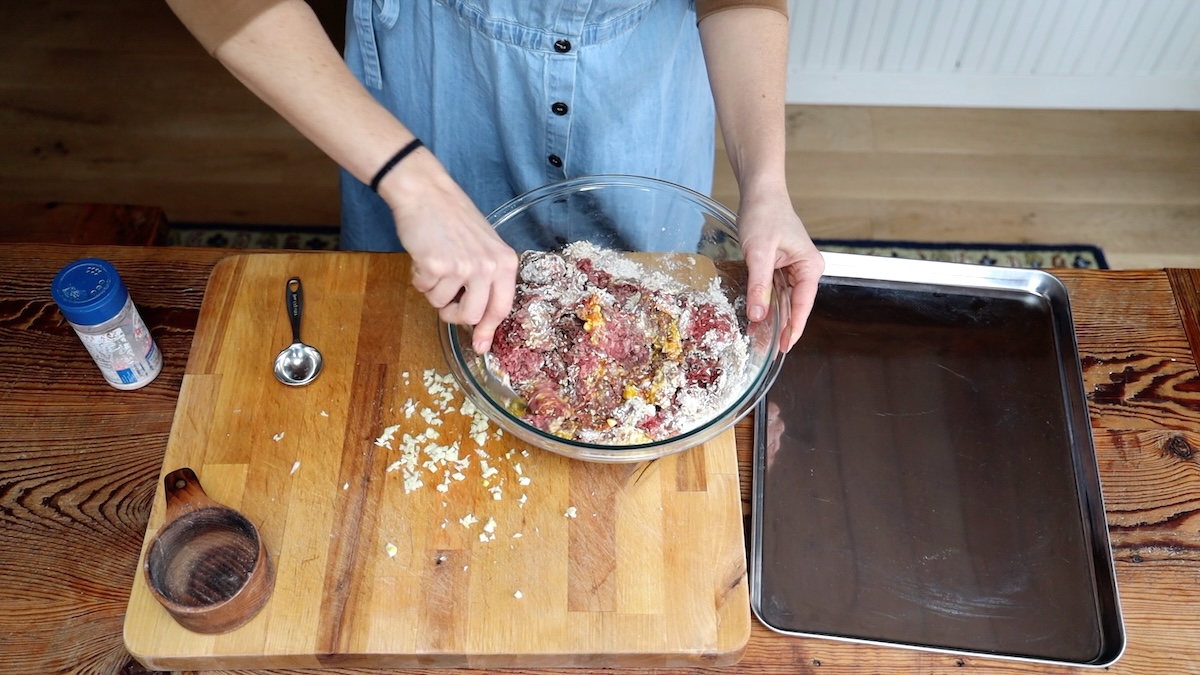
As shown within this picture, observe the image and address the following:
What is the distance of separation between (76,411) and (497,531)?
0.70m

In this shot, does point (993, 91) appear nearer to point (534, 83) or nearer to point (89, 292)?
point (534, 83)

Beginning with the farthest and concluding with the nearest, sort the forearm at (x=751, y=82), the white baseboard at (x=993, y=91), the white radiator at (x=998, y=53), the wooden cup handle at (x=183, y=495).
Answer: the white baseboard at (x=993, y=91)
the white radiator at (x=998, y=53)
the forearm at (x=751, y=82)
the wooden cup handle at (x=183, y=495)

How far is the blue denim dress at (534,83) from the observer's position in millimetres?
1290

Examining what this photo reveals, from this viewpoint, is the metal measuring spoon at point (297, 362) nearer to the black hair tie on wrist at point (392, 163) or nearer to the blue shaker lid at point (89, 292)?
the blue shaker lid at point (89, 292)

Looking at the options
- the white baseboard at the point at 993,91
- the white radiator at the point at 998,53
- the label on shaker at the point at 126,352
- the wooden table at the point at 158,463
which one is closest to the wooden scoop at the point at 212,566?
the wooden table at the point at 158,463

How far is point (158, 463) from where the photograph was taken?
128 cm

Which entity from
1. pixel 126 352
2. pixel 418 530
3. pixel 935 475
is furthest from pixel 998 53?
pixel 126 352

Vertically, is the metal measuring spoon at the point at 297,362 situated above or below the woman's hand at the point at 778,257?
below

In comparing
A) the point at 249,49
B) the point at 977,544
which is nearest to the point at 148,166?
the point at 249,49

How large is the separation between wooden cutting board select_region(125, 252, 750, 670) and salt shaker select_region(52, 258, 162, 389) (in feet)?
0.28

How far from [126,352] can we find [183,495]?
0.87ft

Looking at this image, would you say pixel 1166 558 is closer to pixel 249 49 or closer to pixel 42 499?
pixel 249 49

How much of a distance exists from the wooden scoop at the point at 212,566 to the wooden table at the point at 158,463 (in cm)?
16

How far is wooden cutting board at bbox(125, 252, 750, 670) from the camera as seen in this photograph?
1.09m
